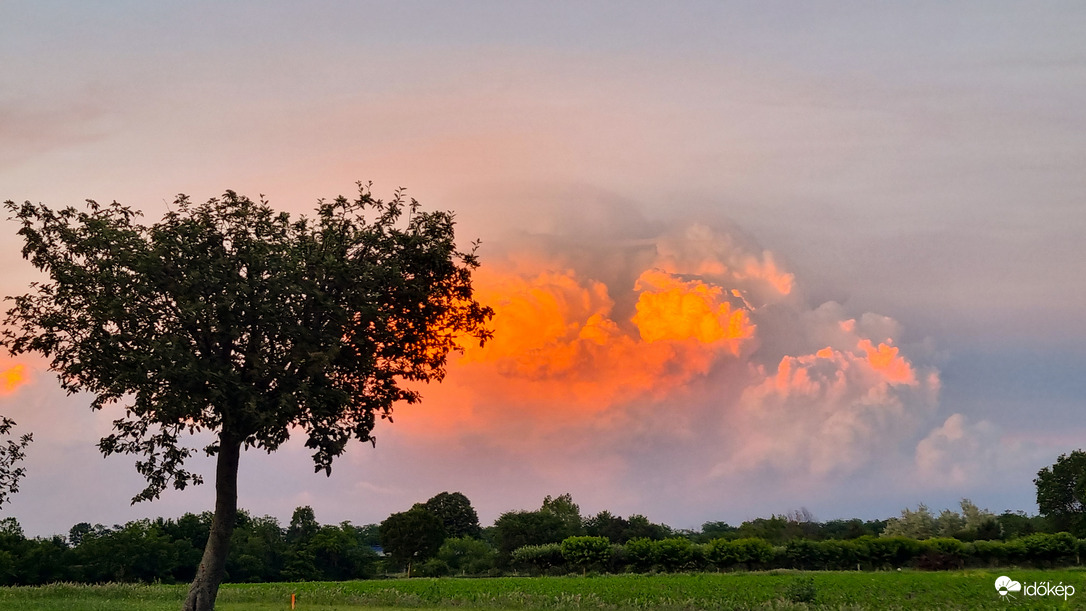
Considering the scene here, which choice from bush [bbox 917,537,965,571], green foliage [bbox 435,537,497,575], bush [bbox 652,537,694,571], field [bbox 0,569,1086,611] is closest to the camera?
field [bbox 0,569,1086,611]

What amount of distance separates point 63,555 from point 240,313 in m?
80.6

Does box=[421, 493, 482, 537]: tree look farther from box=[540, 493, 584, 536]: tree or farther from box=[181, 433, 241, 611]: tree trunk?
box=[181, 433, 241, 611]: tree trunk

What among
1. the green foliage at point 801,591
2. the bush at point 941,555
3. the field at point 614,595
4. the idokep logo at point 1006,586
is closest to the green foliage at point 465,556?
the field at point 614,595

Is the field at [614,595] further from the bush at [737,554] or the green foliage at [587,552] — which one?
the green foliage at [587,552]

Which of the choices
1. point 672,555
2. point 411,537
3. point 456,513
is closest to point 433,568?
point 411,537

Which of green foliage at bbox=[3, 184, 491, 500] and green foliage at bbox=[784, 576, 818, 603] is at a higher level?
green foliage at bbox=[3, 184, 491, 500]

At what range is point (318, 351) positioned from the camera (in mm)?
32500

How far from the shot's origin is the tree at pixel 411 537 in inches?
4409

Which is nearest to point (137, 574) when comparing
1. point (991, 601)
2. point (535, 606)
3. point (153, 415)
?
point (535, 606)

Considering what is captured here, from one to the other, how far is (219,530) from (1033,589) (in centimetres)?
5205

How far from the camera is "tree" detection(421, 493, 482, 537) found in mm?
143625

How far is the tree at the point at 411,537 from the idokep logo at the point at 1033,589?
244 feet

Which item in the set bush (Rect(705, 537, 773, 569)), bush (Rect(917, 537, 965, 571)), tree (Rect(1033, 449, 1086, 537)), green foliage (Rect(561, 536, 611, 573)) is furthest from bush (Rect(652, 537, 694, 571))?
tree (Rect(1033, 449, 1086, 537))

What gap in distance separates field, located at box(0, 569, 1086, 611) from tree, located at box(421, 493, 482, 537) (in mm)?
81076
